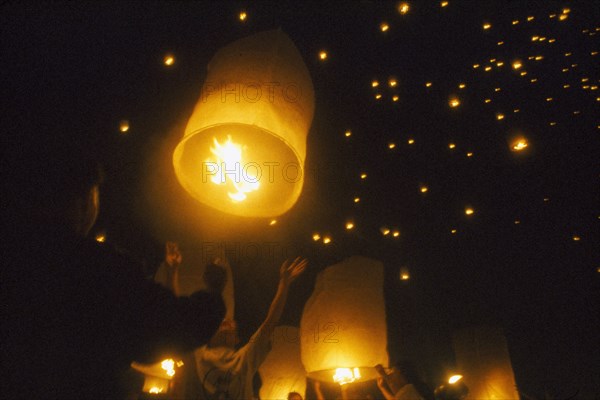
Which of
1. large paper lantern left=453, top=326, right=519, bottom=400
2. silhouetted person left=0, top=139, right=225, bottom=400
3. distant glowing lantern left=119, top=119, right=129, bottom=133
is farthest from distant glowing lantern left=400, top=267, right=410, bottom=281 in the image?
silhouetted person left=0, top=139, right=225, bottom=400

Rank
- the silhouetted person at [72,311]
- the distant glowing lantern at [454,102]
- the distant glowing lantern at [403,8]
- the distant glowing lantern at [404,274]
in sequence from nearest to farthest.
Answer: the silhouetted person at [72,311] < the distant glowing lantern at [403,8] < the distant glowing lantern at [454,102] < the distant glowing lantern at [404,274]

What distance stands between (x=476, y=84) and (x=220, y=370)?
3.61 meters

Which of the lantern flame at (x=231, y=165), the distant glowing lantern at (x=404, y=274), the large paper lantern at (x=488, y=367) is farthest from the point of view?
the distant glowing lantern at (x=404, y=274)

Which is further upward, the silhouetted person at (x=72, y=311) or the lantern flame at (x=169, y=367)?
the lantern flame at (x=169, y=367)

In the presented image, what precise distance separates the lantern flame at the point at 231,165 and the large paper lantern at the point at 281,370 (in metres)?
2.06

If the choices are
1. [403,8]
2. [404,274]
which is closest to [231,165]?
[403,8]

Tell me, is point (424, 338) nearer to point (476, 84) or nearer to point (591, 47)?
point (476, 84)

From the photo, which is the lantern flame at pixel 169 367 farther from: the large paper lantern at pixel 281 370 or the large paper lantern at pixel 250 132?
the large paper lantern at pixel 250 132

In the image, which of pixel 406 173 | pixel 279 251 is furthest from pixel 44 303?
pixel 406 173

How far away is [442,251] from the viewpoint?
4.82 m

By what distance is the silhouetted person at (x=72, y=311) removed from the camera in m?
0.83

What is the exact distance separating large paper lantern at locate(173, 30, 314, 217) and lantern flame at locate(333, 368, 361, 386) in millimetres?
1253

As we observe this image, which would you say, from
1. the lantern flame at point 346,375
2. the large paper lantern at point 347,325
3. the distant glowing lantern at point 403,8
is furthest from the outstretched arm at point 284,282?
the distant glowing lantern at point 403,8

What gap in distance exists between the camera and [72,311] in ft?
2.80
